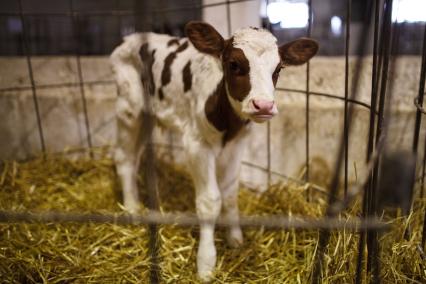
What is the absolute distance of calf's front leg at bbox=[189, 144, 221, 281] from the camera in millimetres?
1938

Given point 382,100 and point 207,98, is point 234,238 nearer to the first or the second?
point 207,98

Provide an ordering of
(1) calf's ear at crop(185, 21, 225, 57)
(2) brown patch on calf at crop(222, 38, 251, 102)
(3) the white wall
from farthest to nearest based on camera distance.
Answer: (3) the white wall
(1) calf's ear at crop(185, 21, 225, 57)
(2) brown patch on calf at crop(222, 38, 251, 102)

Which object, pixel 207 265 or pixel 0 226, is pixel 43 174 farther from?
pixel 207 265

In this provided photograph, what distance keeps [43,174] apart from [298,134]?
2.10 meters

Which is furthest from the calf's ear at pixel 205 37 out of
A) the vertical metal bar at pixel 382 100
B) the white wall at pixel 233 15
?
the white wall at pixel 233 15

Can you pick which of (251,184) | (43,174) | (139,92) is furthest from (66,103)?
(251,184)

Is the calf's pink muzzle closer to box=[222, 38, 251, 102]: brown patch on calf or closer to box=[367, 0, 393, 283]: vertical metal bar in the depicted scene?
box=[222, 38, 251, 102]: brown patch on calf

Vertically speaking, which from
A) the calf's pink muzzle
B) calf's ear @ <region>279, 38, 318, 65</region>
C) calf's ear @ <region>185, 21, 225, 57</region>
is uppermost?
calf's ear @ <region>185, 21, 225, 57</region>

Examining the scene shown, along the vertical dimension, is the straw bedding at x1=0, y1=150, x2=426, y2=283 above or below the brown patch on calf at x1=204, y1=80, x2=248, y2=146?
below

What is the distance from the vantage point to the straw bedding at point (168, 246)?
1.74m

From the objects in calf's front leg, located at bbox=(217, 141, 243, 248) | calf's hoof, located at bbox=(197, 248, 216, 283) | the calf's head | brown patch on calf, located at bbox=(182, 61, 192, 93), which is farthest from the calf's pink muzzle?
calf's hoof, located at bbox=(197, 248, 216, 283)

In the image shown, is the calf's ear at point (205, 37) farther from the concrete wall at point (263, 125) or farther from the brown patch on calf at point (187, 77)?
the concrete wall at point (263, 125)

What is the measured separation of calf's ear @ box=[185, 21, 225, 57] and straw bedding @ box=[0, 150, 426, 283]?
96cm

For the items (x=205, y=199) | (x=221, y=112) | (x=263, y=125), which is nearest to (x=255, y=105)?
(x=221, y=112)
